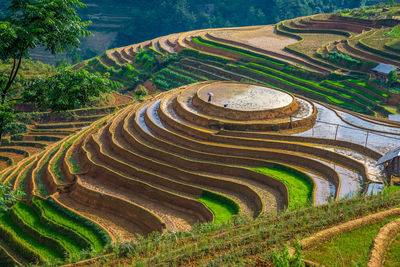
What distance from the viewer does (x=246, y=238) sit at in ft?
42.9

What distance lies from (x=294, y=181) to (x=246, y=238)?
9.07m

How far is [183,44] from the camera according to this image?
57.6 metres

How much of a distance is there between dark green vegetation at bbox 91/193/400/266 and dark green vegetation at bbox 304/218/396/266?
830mm

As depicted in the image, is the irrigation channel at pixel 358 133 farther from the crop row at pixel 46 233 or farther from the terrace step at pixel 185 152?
the crop row at pixel 46 233

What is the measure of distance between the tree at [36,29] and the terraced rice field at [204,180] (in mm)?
6985

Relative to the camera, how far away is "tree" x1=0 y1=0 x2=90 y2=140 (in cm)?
1172

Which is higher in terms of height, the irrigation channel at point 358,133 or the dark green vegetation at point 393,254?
the dark green vegetation at point 393,254

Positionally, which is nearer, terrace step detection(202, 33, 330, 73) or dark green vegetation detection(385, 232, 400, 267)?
dark green vegetation detection(385, 232, 400, 267)

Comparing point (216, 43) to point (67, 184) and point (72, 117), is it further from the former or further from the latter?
point (67, 184)

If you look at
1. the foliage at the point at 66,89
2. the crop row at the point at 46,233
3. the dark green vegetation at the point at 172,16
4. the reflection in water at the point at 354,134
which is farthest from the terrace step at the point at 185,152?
the dark green vegetation at the point at 172,16

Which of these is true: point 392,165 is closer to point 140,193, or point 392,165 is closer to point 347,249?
point 347,249

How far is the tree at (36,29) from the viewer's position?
38.4 feet

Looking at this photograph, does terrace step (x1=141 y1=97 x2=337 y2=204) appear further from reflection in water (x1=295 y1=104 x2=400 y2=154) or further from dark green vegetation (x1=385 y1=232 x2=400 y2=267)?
dark green vegetation (x1=385 y1=232 x2=400 y2=267)

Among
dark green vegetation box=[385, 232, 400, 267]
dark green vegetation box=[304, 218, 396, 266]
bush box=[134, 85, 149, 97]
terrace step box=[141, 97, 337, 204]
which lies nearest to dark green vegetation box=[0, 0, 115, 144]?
dark green vegetation box=[304, 218, 396, 266]
